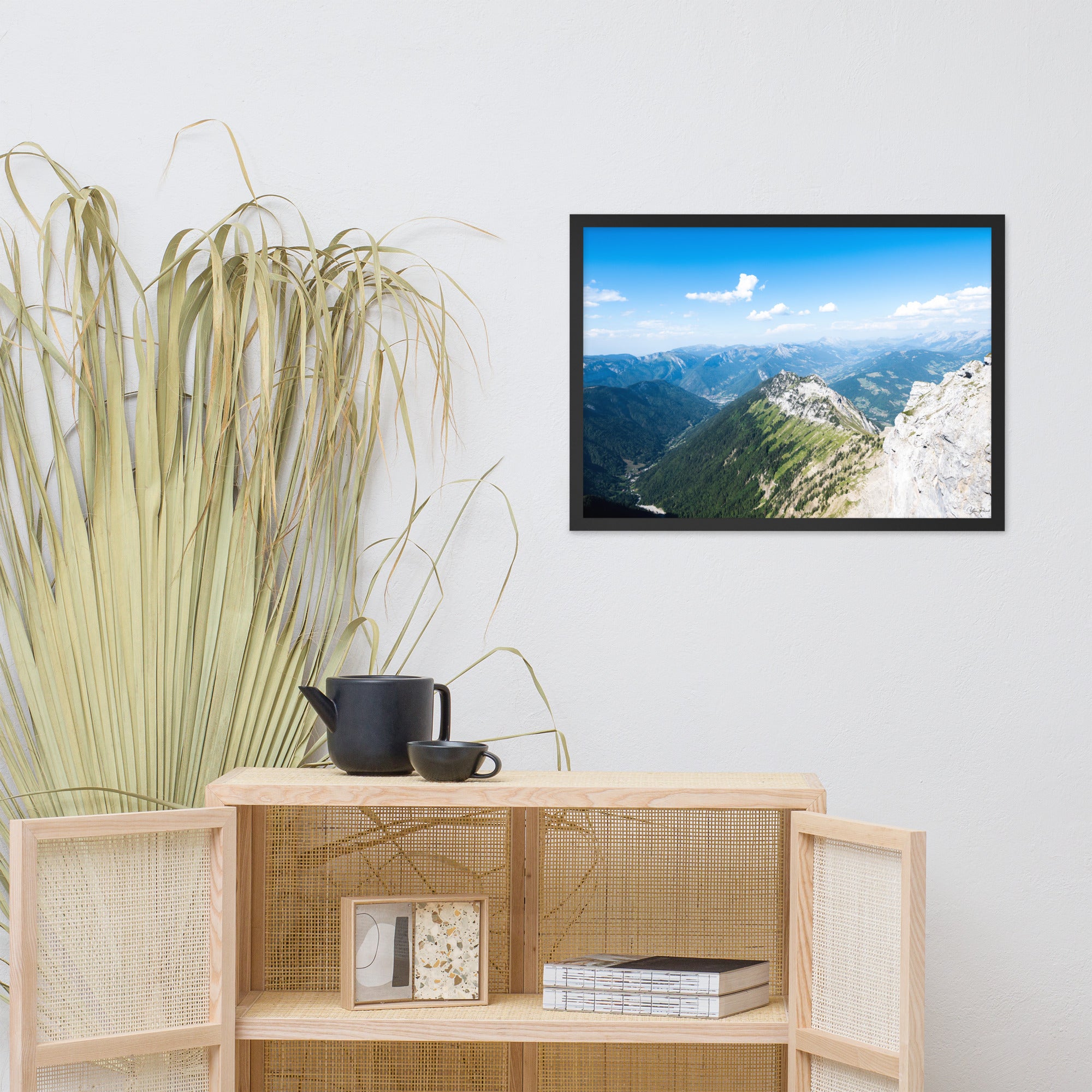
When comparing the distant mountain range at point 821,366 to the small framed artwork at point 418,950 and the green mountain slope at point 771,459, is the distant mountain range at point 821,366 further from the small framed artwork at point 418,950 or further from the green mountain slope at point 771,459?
the small framed artwork at point 418,950

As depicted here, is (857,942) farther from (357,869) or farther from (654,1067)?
(357,869)

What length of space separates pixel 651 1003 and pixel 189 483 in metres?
1.06

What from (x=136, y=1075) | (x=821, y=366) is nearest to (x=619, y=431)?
(x=821, y=366)

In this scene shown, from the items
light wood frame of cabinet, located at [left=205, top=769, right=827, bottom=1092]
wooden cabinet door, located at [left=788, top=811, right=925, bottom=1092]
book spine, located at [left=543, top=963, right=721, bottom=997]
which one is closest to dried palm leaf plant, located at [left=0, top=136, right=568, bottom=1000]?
light wood frame of cabinet, located at [left=205, top=769, right=827, bottom=1092]

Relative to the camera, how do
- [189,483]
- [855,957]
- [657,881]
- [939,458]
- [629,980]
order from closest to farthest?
[855,957] → [629,980] → [657,881] → [189,483] → [939,458]

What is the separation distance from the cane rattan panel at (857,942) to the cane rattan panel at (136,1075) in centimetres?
80

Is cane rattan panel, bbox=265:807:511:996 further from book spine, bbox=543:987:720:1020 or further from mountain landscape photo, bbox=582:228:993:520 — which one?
mountain landscape photo, bbox=582:228:993:520

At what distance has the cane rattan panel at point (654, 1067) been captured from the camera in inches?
57.5

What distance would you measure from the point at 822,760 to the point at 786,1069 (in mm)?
534

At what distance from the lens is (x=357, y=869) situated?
147 cm

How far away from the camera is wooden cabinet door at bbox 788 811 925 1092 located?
3.80 ft

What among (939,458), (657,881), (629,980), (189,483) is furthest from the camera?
(939,458)

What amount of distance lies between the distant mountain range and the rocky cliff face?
0.03 m

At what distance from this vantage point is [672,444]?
1819mm
